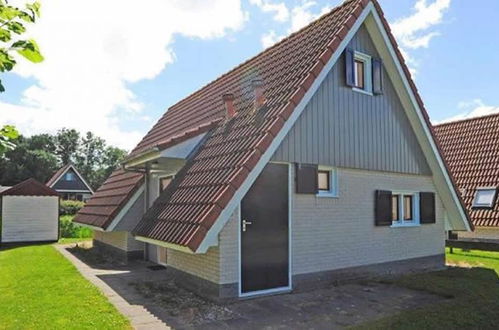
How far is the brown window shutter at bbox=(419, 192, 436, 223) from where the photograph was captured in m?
12.4

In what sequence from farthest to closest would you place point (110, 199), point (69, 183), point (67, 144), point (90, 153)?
point (90, 153), point (67, 144), point (69, 183), point (110, 199)

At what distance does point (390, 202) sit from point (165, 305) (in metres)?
6.83

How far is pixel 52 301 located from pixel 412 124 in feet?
34.3

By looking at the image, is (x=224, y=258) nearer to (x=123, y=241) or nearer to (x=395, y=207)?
(x=395, y=207)

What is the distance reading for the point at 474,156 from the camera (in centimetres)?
1956

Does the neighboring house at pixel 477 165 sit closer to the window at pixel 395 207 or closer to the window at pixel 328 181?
the window at pixel 395 207

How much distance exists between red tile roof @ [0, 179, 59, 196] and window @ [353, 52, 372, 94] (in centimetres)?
1848

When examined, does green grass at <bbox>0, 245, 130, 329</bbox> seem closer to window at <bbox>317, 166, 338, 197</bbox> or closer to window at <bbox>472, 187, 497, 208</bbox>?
window at <bbox>317, 166, 338, 197</bbox>

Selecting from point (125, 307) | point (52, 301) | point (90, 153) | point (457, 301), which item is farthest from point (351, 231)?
point (90, 153)

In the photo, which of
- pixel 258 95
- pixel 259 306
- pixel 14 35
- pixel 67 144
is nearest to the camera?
pixel 14 35

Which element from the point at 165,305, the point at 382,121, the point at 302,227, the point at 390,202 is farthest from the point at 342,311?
the point at 382,121

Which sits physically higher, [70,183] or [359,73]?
[359,73]

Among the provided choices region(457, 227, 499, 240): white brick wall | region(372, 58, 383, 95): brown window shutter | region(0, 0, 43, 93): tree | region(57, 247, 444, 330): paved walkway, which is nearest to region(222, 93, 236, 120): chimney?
region(372, 58, 383, 95): brown window shutter

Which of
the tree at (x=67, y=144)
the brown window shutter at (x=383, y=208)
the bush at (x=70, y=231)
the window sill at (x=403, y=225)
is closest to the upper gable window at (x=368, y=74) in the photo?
the brown window shutter at (x=383, y=208)
